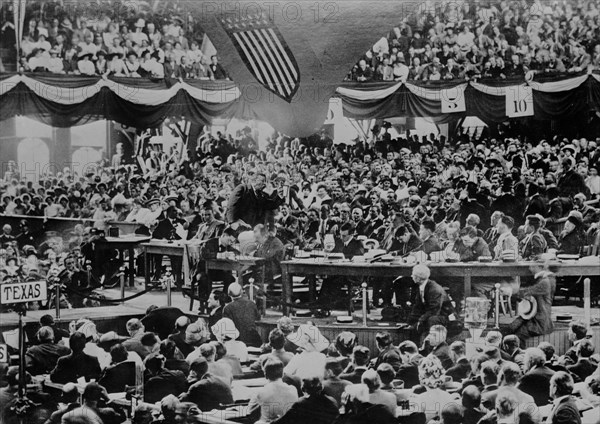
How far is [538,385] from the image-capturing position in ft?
26.8

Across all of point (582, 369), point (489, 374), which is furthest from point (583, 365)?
point (489, 374)

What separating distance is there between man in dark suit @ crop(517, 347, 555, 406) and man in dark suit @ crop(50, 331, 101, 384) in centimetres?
424

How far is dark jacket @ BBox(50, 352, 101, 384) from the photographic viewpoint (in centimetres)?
864

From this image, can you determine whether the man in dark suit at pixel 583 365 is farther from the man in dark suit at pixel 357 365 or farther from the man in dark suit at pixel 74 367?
the man in dark suit at pixel 74 367

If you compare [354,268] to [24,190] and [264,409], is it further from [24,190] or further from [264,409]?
[24,190]

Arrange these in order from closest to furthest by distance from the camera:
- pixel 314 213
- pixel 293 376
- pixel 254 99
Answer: pixel 293 376, pixel 254 99, pixel 314 213

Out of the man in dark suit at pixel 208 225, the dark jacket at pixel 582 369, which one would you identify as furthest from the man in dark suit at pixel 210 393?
the dark jacket at pixel 582 369

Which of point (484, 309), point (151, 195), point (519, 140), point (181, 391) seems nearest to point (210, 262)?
point (151, 195)

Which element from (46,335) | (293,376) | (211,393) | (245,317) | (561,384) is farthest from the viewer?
(245,317)

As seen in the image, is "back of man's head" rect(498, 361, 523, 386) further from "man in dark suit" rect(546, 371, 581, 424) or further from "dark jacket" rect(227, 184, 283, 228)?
"dark jacket" rect(227, 184, 283, 228)

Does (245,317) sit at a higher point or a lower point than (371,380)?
higher

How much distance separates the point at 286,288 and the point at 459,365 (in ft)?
6.85

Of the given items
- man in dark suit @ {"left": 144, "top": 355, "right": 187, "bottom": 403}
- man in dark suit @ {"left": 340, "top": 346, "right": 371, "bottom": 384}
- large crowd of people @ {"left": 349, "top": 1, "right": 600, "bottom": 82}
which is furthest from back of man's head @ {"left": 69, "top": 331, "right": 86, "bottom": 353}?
large crowd of people @ {"left": 349, "top": 1, "right": 600, "bottom": 82}

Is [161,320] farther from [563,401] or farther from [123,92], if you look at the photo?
[563,401]
